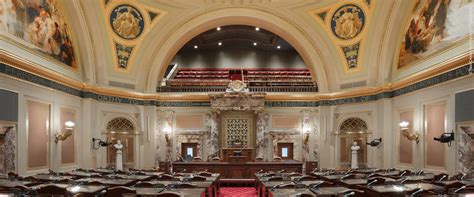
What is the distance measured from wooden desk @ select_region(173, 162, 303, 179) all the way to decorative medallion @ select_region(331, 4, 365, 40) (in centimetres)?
781

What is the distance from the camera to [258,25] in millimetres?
25125

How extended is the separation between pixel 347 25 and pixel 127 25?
1186 cm

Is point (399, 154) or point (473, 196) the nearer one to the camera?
point (473, 196)

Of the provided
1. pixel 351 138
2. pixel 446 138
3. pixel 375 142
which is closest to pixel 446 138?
pixel 446 138

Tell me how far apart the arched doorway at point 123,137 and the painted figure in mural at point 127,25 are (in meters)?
4.73

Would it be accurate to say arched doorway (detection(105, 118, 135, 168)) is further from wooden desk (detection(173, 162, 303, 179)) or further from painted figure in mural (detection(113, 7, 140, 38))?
painted figure in mural (detection(113, 7, 140, 38))

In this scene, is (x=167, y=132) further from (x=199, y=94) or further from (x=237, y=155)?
(x=237, y=155)

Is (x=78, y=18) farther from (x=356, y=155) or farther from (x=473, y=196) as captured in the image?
(x=473, y=196)

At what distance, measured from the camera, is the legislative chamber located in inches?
570

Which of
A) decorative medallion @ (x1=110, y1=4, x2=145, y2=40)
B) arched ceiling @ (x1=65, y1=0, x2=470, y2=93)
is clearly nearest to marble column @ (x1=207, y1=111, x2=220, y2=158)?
arched ceiling @ (x1=65, y1=0, x2=470, y2=93)

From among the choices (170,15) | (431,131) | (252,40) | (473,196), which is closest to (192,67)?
(252,40)

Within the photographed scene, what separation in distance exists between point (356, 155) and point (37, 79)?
50.5 feet

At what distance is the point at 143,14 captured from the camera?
22.6 meters

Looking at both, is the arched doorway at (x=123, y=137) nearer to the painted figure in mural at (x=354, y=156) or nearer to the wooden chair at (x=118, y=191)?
the painted figure in mural at (x=354, y=156)
